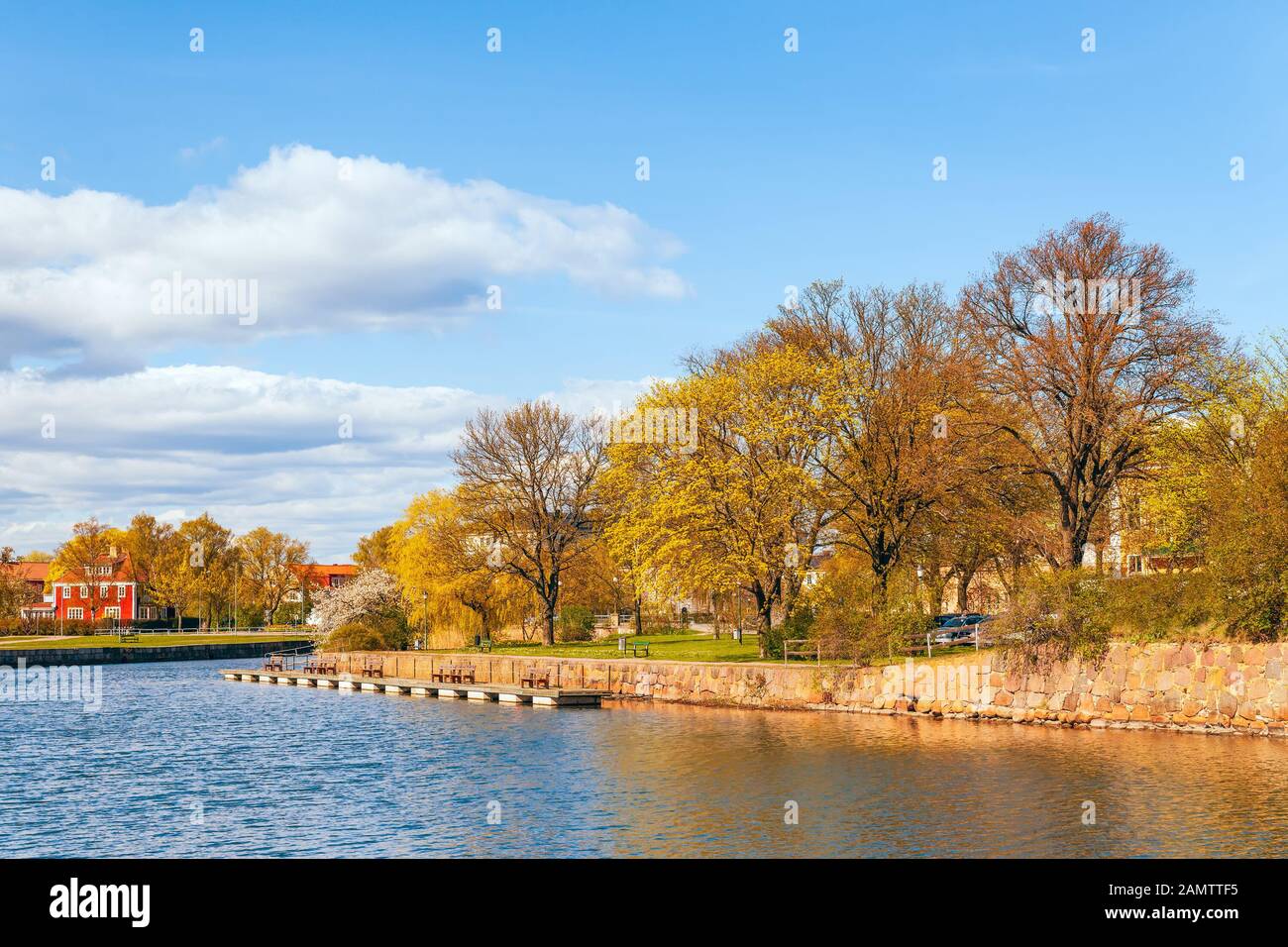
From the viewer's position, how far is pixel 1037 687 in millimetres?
A: 43781

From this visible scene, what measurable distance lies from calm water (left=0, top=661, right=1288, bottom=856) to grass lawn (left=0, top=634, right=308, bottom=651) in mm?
62679

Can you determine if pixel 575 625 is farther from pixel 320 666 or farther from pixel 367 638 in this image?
pixel 320 666

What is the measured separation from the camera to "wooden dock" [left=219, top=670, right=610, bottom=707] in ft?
189

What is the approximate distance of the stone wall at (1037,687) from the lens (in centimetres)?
3800

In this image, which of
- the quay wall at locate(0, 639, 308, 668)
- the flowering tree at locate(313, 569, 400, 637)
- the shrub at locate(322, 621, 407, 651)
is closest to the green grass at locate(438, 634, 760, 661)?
the shrub at locate(322, 621, 407, 651)

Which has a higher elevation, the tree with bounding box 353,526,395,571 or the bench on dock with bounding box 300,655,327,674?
the tree with bounding box 353,526,395,571

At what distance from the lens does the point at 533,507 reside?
77.9 meters

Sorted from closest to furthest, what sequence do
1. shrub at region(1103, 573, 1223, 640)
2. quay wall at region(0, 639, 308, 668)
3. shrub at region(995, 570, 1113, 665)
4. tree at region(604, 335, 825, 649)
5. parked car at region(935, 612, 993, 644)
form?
shrub at region(1103, 573, 1223, 640)
shrub at region(995, 570, 1113, 665)
parked car at region(935, 612, 993, 644)
tree at region(604, 335, 825, 649)
quay wall at region(0, 639, 308, 668)

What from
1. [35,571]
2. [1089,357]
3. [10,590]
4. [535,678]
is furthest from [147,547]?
[1089,357]

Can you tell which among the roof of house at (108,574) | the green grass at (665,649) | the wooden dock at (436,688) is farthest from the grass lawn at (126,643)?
the green grass at (665,649)
